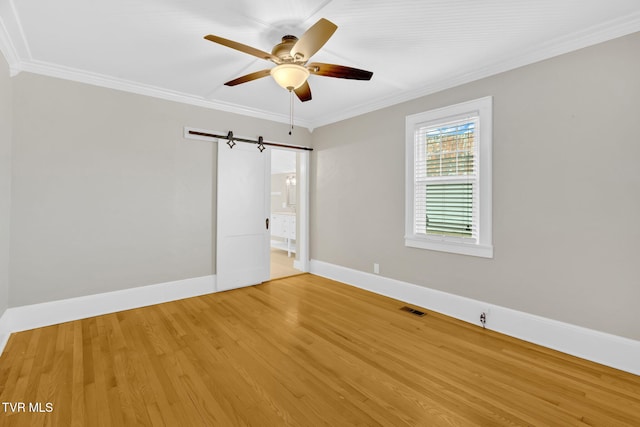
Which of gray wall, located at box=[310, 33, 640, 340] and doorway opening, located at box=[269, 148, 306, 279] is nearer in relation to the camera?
gray wall, located at box=[310, 33, 640, 340]

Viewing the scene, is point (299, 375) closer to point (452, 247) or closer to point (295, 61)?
point (452, 247)

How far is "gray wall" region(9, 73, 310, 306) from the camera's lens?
9.71ft

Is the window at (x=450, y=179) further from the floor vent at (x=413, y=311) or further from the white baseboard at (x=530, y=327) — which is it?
the floor vent at (x=413, y=311)

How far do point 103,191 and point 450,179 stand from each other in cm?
398

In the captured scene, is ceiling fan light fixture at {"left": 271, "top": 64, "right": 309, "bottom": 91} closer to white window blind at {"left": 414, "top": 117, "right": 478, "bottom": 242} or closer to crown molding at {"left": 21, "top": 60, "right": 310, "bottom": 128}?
white window blind at {"left": 414, "top": 117, "right": 478, "bottom": 242}

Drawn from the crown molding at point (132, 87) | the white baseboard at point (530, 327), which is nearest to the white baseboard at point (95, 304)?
the crown molding at point (132, 87)

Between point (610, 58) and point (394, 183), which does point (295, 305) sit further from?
point (610, 58)

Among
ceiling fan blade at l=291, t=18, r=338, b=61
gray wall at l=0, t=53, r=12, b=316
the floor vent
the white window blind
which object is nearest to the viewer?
ceiling fan blade at l=291, t=18, r=338, b=61

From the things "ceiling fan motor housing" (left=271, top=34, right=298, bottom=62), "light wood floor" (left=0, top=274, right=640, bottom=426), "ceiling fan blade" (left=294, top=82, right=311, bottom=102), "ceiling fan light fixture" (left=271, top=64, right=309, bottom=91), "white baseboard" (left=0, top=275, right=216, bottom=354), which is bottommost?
"light wood floor" (left=0, top=274, right=640, bottom=426)

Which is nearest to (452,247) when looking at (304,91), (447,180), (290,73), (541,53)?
(447,180)

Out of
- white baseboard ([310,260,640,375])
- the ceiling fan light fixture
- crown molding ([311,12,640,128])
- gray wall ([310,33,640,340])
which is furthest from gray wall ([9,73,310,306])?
gray wall ([310,33,640,340])

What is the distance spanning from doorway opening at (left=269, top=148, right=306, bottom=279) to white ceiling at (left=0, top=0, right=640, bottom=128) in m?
2.31

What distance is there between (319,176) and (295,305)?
2.34 metres

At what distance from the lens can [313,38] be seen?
6.30 ft
